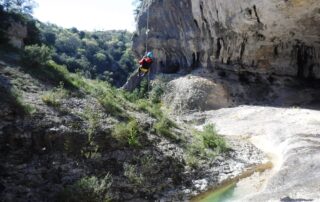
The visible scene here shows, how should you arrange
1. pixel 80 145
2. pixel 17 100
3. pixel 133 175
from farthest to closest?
1. pixel 17 100
2. pixel 80 145
3. pixel 133 175

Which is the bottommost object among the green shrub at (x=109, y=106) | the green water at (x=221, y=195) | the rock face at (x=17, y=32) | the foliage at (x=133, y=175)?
the green water at (x=221, y=195)

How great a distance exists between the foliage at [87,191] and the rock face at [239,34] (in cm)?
1502

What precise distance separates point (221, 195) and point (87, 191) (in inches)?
180

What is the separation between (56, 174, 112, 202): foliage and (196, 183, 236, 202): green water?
3.14 metres

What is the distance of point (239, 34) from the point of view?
27172 millimetres

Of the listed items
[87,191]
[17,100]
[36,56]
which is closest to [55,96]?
[17,100]

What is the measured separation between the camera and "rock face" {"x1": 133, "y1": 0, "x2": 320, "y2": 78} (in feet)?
75.8

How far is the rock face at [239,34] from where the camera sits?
2311cm

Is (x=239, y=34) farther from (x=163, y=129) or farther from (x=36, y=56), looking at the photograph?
(x=36, y=56)

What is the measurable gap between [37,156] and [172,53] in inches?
1016

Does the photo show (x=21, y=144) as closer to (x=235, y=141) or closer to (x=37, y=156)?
(x=37, y=156)

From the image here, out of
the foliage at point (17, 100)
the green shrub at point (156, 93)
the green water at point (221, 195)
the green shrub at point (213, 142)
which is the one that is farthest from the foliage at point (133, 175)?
the green shrub at point (156, 93)

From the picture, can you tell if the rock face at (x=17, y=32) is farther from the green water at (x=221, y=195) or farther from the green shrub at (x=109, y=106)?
the green water at (x=221, y=195)

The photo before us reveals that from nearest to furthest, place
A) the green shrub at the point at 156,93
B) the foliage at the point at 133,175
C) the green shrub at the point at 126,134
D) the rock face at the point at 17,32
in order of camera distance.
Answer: the foliage at the point at 133,175
the green shrub at the point at 126,134
the rock face at the point at 17,32
the green shrub at the point at 156,93
